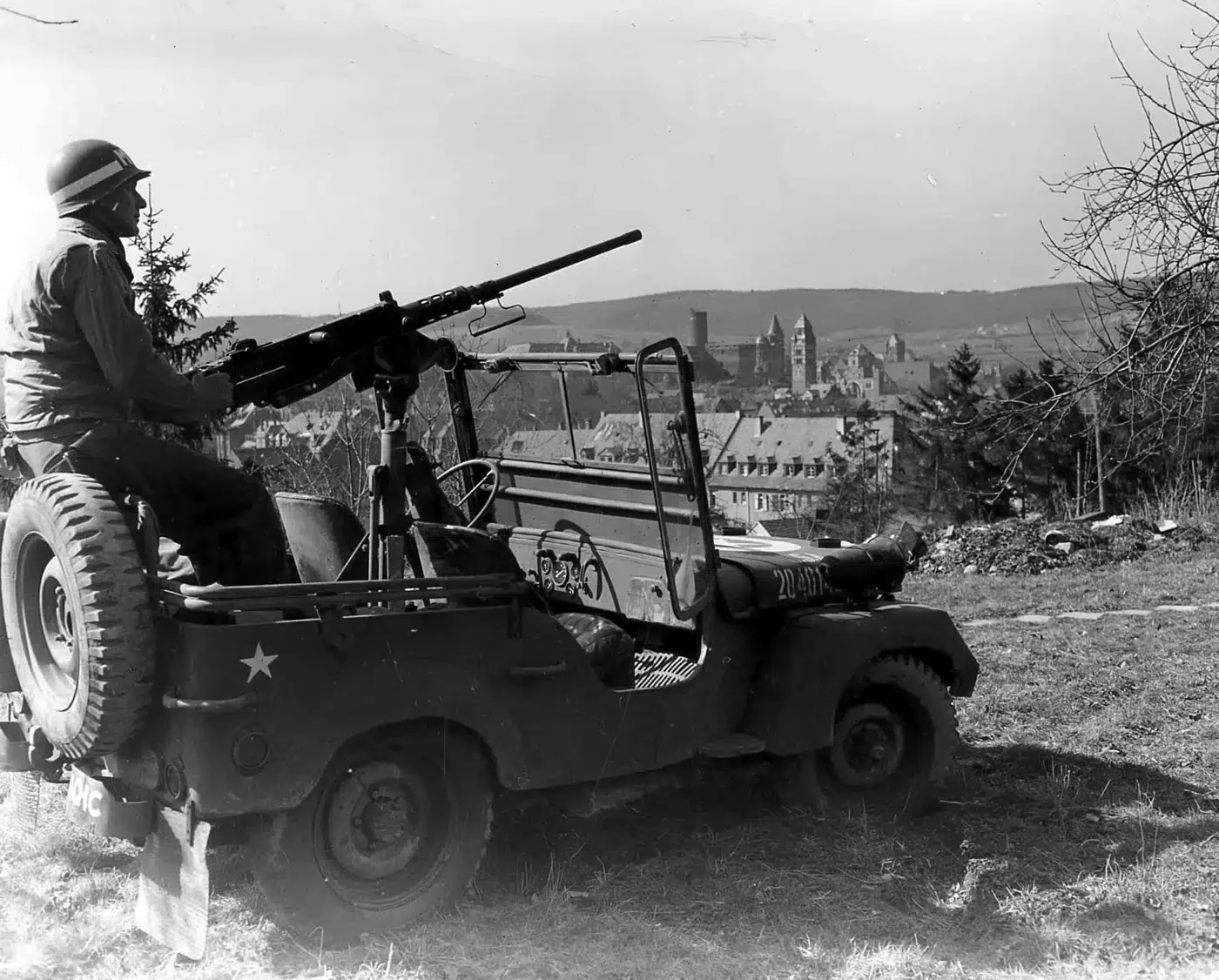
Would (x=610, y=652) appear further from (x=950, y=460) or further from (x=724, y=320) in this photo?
(x=950, y=460)

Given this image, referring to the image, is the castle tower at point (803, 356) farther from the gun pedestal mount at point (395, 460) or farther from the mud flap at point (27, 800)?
the mud flap at point (27, 800)

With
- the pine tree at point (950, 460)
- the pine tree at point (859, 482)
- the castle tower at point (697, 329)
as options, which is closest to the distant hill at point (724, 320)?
the castle tower at point (697, 329)

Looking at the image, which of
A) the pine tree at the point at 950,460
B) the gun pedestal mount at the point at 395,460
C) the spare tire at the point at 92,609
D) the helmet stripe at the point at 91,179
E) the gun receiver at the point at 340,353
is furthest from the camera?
the pine tree at the point at 950,460

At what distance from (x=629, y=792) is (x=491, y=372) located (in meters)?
1.99

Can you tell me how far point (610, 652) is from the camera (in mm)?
5066

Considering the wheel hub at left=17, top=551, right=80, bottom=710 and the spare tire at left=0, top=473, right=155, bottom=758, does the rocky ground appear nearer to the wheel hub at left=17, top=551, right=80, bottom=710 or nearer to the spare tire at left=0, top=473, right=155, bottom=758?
the wheel hub at left=17, top=551, right=80, bottom=710

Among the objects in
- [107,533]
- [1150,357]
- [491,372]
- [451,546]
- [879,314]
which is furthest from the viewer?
[879,314]

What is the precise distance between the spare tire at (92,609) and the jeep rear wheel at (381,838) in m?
0.59

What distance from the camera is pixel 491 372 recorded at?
5957mm

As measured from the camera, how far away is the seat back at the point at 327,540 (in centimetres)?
494

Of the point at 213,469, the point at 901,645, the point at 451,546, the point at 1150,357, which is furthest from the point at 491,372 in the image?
the point at 1150,357

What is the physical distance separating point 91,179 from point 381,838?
2.35 meters

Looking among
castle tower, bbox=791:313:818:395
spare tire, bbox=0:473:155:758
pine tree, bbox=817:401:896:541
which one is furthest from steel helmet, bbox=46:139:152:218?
pine tree, bbox=817:401:896:541

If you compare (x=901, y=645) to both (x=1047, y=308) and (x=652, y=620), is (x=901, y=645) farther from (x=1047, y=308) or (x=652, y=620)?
(x=1047, y=308)
